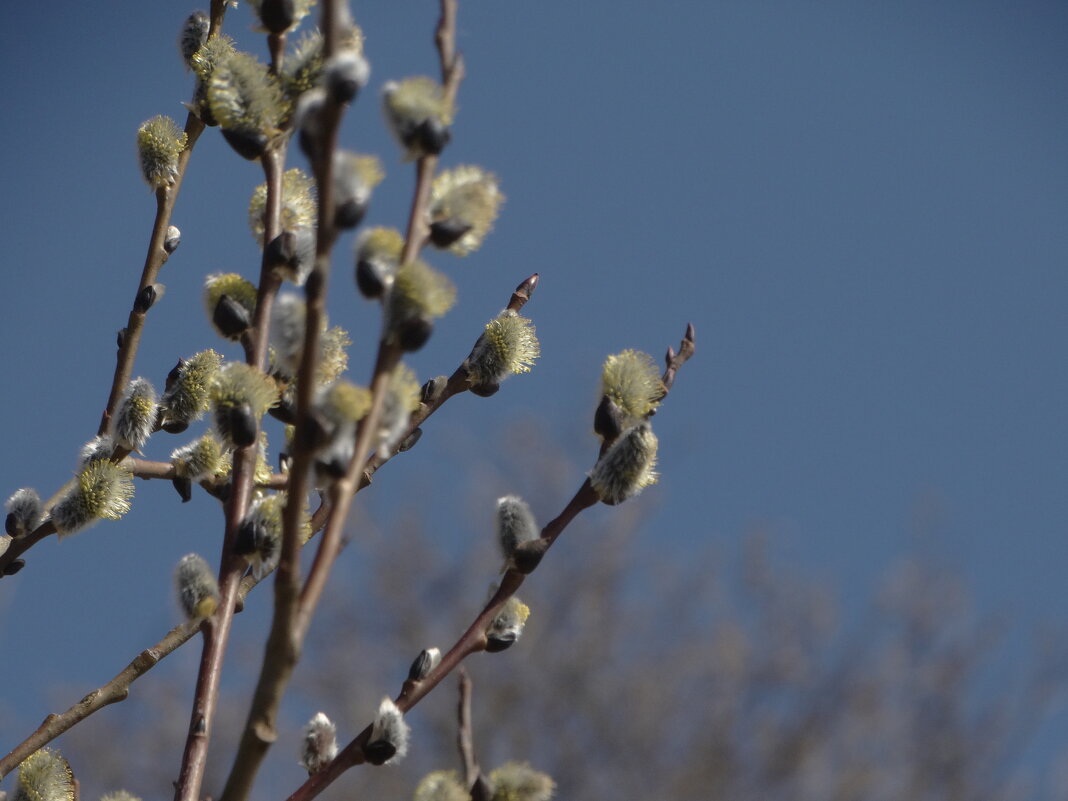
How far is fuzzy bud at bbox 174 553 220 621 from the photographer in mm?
1359

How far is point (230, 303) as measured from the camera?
1.39 meters

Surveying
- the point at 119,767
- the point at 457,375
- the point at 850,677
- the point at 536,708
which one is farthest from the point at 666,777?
the point at 457,375

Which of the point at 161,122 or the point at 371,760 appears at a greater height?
the point at 161,122

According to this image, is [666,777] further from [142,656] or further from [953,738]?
[142,656]

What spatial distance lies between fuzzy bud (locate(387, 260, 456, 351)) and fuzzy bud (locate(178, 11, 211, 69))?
874 millimetres

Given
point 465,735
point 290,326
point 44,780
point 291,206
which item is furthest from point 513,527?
point 44,780

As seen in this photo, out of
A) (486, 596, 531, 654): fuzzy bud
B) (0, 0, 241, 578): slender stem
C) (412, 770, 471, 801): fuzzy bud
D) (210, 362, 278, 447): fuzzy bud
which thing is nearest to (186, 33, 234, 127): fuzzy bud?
(0, 0, 241, 578): slender stem

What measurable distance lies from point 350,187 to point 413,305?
0.36ft

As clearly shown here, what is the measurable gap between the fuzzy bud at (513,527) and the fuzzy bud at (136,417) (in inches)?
20.6

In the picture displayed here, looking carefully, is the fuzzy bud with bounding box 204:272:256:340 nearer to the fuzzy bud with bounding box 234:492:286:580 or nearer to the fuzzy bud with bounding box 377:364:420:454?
the fuzzy bud with bounding box 234:492:286:580

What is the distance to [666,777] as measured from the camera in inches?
414

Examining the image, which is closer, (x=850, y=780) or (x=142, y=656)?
(x=142, y=656)

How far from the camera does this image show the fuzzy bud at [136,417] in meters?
1.59

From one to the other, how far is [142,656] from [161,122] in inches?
31.7
